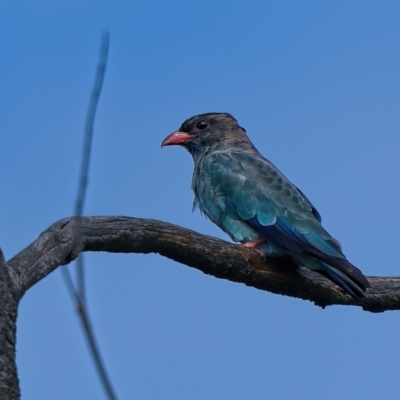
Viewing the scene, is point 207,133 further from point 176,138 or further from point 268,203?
point 268,203

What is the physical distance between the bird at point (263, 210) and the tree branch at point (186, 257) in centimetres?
19

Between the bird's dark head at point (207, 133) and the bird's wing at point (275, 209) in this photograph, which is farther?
the bird's dark head at point (207, 133)

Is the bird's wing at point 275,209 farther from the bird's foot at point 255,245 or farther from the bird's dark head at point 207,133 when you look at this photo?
the bird's dark head at point 207,133

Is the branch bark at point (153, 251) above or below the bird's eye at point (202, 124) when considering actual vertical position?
below

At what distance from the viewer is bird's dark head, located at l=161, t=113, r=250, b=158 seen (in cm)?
822

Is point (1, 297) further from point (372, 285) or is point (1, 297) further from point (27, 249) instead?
point (372, 285)

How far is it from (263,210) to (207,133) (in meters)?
1.84

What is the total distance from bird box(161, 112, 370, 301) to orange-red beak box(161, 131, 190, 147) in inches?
12.0

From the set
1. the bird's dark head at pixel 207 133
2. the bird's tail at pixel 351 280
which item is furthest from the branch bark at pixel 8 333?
the bird's dark head at pixel 207 133

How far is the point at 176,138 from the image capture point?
8.42 m

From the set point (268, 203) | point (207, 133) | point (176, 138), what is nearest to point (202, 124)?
point (207, 133)

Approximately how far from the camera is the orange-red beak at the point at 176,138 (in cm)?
838

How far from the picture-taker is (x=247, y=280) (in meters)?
5.73

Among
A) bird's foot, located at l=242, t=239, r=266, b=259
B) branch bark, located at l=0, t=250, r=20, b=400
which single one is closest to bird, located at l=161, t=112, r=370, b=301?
bird's foot, located at l=242, t=239, r=266, b=259
